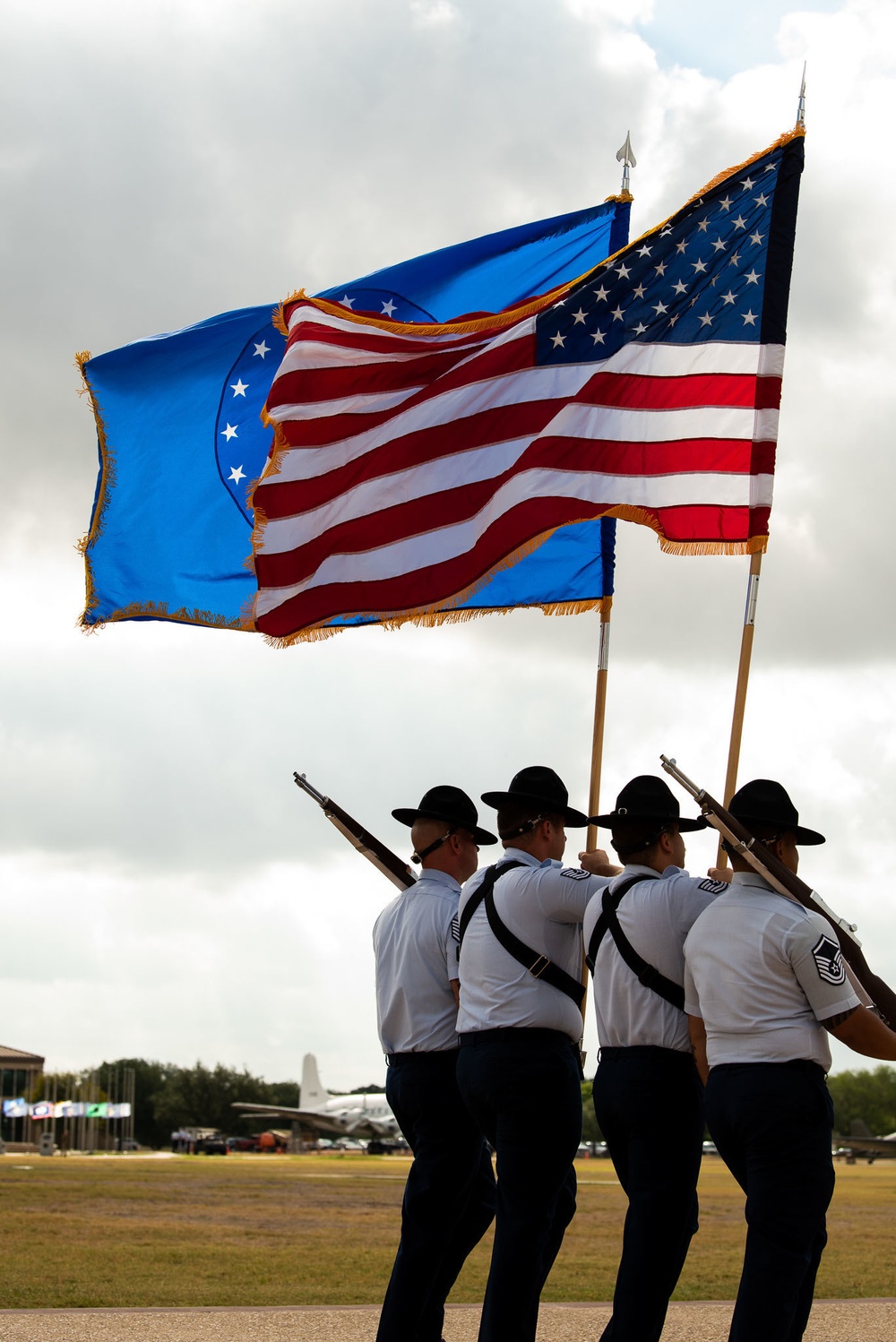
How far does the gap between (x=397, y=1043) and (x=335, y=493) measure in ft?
11.4

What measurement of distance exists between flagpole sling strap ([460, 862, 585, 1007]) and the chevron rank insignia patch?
1.26 meters

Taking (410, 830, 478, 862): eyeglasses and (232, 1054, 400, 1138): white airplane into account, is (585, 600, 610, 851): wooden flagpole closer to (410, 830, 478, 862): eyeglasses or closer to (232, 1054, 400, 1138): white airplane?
(410, 830, 478, 862): eyeglasses

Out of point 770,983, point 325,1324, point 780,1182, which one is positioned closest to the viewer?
point 780,1182

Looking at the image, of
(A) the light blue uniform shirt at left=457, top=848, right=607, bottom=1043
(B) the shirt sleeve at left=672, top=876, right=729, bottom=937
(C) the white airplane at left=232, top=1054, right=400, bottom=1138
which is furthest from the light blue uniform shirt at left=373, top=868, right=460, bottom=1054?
(C) the white airplane at left=232, top=1054, right=400, bottom=1138

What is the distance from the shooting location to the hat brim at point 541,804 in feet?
20.2

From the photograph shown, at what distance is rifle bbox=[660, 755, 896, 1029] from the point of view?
5.33 m

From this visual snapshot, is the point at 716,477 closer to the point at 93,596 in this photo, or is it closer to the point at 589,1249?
the point at 93,596

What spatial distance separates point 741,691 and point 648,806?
42.0 inches

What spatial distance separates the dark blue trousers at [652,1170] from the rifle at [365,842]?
72.7 inches

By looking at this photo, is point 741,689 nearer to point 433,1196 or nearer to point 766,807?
point 766,807

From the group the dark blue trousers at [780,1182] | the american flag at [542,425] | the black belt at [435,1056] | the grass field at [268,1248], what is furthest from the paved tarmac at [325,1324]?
the american flag at [542,425]

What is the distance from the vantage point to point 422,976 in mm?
6660

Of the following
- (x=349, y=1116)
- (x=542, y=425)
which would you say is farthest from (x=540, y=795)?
(x=349, y=1116)

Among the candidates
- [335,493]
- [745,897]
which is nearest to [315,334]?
[335,493]
